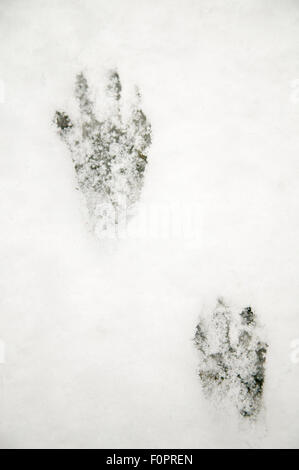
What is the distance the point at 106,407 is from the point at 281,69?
1.13 metres

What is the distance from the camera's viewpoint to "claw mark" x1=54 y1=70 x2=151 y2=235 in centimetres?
72

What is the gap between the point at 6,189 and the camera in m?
0.78

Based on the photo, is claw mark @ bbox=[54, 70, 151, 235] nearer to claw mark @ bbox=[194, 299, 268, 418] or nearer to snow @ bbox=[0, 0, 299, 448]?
snow @ bbox=[0, 0, 299, 448]

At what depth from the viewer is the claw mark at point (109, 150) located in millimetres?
723

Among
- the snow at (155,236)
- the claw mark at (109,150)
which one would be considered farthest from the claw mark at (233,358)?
the claw mark at (109,150)

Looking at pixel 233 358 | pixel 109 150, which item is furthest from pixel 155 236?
pixel 233 358

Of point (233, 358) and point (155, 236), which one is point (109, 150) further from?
point (233, 358)

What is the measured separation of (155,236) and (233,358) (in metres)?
0.41

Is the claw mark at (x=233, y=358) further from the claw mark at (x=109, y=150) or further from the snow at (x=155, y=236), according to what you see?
the claw mark at (x=109, y=150)

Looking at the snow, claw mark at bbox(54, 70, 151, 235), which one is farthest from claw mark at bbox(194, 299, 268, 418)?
claw mark at bbox(54, 70, 151, 235)

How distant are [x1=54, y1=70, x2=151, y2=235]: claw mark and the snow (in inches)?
1.6

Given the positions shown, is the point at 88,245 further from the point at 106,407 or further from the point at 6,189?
the point at 106,407

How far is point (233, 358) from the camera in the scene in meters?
0.73

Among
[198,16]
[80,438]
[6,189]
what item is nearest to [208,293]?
[80,438]
